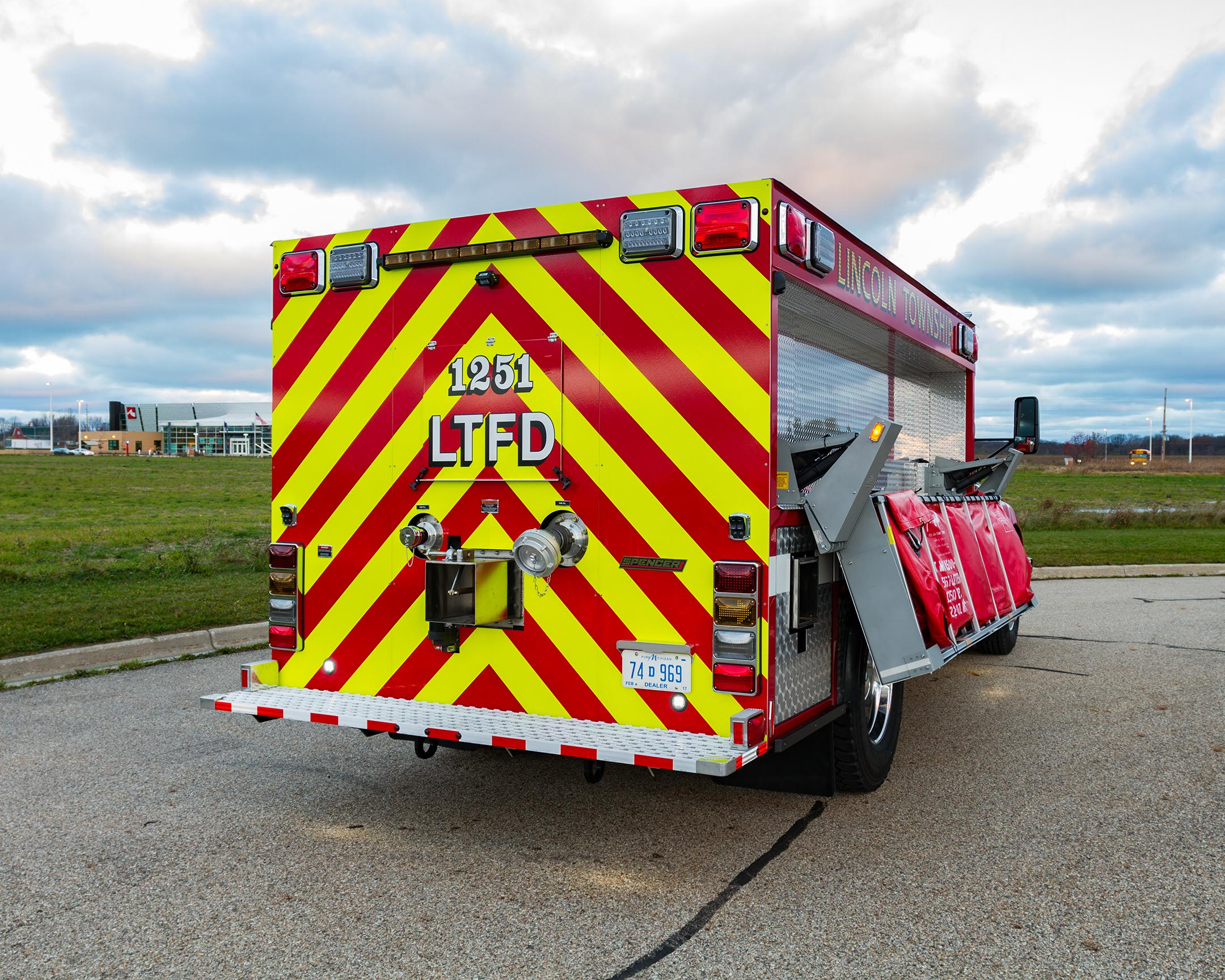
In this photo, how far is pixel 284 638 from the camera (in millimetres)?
4844

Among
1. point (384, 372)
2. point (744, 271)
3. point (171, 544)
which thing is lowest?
point (171, 544)

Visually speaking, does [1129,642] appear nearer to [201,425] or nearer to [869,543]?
[869,543]

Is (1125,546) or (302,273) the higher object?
(302,273)

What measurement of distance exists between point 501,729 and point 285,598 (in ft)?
4.76

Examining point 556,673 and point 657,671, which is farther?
point 556,673

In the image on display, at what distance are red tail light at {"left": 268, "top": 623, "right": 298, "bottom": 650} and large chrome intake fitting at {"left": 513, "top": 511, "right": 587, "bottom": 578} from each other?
1321 millimetres

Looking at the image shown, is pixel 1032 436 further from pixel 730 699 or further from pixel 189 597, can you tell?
pixel 189 597

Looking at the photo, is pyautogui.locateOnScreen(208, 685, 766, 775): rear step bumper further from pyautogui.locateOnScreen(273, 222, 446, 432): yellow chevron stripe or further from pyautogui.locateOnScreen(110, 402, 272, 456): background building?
pyautogui.locateOnScreen(110, 402, 272, 456): background building

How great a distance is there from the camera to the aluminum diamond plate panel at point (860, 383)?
4363 millimetres

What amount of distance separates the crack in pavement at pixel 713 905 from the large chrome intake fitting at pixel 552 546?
1446 millimetres

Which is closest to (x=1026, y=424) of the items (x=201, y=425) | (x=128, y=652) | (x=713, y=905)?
(x=713, y=905)

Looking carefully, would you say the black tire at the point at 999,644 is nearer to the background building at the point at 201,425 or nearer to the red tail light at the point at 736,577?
the red tail light at the point at 736,577

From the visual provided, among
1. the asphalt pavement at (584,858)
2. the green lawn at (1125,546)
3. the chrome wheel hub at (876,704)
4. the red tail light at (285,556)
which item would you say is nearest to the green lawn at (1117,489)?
the green lawn at (1125,546)

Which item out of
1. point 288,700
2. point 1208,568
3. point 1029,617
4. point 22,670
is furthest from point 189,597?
point 1208,568
